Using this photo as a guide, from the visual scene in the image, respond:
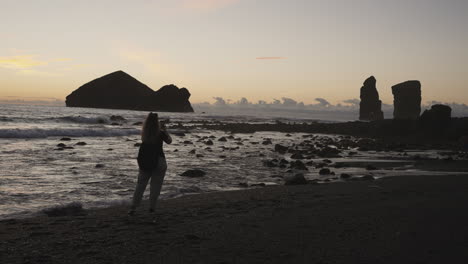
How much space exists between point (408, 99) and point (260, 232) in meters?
117

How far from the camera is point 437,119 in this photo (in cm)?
4312

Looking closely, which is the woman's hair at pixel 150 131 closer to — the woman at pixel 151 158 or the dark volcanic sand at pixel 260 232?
the woman at pixel 151 158

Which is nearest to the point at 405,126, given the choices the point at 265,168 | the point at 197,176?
the point at 265,168

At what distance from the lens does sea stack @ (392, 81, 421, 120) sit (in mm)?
112000

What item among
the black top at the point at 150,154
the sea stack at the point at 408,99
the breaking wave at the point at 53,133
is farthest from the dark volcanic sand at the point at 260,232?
the sea stack at the point at 408,99

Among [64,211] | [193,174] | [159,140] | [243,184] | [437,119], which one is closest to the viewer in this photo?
[159,140]

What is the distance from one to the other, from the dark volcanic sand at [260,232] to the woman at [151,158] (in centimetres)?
46

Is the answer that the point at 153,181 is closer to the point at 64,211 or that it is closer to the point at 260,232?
the point at 64,211

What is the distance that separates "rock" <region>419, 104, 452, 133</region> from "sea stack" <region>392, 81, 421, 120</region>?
70.8 m

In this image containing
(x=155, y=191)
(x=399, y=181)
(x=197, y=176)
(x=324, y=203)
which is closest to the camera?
(x=155, y=191)

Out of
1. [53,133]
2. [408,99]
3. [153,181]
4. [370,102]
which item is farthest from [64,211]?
[370,102]

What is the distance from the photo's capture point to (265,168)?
737 inches

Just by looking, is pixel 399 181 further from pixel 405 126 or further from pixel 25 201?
pixel 405 126

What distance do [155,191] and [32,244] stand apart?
9.28 ft
